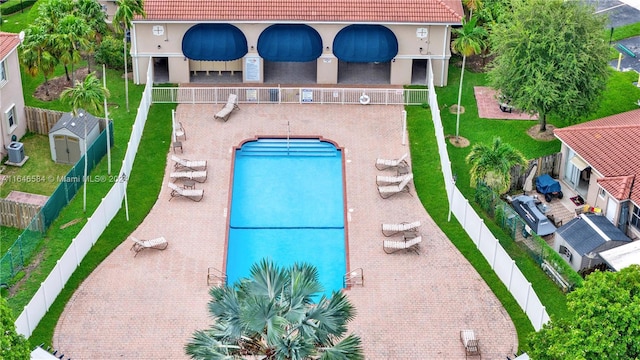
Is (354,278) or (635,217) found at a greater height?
(635,217)

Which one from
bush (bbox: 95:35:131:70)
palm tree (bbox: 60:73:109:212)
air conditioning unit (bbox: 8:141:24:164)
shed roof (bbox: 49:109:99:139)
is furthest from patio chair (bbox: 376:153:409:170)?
air conditioning unit (bbox: 8:141:24:164)

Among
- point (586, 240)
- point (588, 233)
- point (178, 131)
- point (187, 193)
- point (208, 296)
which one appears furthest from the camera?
point (178, 131)

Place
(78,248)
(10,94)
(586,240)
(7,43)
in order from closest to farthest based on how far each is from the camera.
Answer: (78,248), (586,240), (7,43), (10,94)

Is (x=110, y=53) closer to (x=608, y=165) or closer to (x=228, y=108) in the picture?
(x=228, y=108)

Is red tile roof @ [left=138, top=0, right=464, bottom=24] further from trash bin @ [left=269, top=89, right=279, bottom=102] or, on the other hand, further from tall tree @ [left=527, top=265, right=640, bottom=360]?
tall tree @ [left=527, top=265, right=640, bottom=360]

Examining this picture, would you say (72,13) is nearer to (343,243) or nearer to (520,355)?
(343,243)

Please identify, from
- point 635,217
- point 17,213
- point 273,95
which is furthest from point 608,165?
point 17,213
